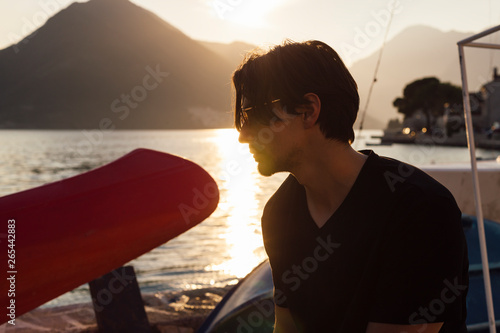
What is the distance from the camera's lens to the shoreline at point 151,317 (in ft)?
15.4

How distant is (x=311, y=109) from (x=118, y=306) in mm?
3516

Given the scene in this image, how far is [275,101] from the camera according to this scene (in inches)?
67.2

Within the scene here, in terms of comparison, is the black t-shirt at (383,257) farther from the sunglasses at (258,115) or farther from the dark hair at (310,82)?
the sunglasses at (258,115)

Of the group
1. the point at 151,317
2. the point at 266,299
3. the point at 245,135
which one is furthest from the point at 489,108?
the point at 245,135

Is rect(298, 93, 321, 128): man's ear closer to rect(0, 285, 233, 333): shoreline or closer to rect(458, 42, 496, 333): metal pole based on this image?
rect(458, 42, 496, 333): metal pole

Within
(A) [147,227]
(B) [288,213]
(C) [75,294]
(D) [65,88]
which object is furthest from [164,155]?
(D) [65,88]

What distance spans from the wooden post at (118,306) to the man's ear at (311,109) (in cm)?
341

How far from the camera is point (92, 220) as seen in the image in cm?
375

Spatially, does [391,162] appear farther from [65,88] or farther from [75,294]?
[65,88]

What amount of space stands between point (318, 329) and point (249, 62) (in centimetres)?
102

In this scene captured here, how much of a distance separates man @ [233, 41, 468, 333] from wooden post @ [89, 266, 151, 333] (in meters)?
2.84

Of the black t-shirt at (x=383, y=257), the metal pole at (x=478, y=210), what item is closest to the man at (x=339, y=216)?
the black t-shirt at (x=383, y=257)

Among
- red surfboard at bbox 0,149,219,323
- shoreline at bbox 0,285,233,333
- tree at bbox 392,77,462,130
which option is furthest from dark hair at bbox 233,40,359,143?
tree at bbox 392,77,462,130

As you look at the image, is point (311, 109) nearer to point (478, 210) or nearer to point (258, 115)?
point (258, 115)
